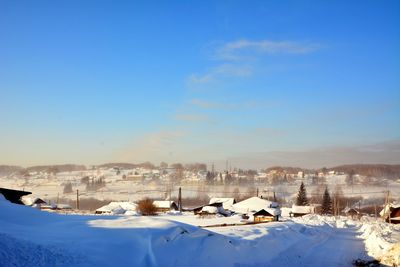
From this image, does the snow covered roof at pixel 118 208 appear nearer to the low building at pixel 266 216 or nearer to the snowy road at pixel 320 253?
the low building at pixel 266 216

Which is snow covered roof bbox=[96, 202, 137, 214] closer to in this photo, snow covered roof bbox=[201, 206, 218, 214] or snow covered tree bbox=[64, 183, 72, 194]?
snow covered roof bbox=[201, 206, 218, 214]

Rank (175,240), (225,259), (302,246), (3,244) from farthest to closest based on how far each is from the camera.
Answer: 1. (302,246)
2. (225,259)
3. (175,240)
4. (3,244)

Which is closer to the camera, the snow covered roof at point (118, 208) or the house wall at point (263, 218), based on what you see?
the house wall at point (263, 218)

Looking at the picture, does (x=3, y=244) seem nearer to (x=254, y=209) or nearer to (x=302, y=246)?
(x=302, y=246)

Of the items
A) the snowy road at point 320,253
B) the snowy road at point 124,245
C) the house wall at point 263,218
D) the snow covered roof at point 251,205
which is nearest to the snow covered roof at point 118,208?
the snow covered roof at point 251,205

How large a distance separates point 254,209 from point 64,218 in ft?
220

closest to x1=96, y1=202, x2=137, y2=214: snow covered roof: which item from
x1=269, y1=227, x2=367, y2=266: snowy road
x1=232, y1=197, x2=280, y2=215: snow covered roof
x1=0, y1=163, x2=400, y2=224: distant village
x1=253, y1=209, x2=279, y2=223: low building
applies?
x1=0, y1=163, x2=400, y2=224: distant village

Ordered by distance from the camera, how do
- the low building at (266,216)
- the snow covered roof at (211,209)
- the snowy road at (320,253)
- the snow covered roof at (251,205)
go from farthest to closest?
the snow covered roof at (251,205), the snow covered roof at (211,209), the low building at (266,216), the snowy road at (320,253)

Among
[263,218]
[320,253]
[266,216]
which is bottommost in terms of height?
[263,218]

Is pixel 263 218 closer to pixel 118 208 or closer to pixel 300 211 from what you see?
pixel 300 211

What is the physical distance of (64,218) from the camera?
19000 millimetres

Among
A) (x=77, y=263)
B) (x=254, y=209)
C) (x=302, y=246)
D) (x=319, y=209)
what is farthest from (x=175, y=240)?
(x=319, y=209)

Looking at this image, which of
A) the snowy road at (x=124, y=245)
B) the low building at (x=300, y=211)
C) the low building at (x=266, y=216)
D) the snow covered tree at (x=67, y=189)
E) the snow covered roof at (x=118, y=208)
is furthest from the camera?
the snow covered tree at (x=67, y=189)

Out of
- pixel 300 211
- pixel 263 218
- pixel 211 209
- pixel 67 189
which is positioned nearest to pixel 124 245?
pixel 263 218
